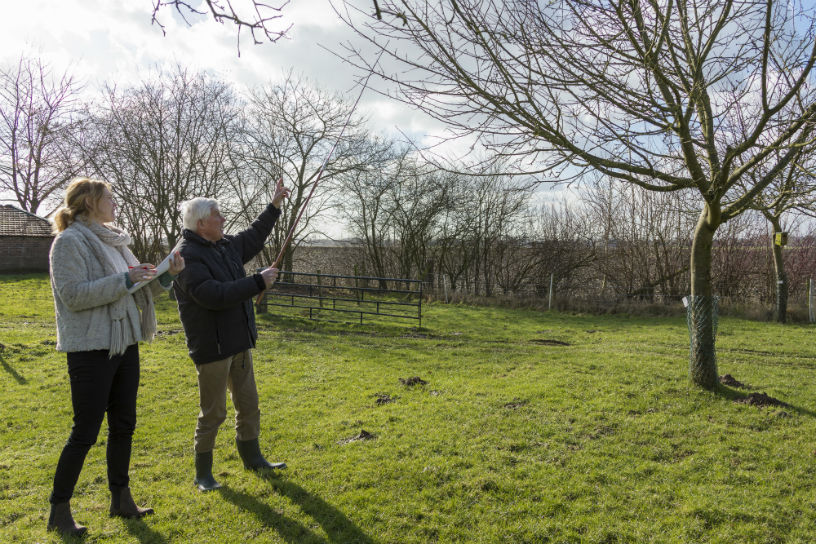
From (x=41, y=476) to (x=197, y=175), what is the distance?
14.3 m

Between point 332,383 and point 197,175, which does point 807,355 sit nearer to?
point 332,383

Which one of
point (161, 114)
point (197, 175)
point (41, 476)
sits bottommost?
point (41, 476)

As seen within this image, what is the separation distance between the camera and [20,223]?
69.4 feet

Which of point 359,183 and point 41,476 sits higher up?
point 359,183

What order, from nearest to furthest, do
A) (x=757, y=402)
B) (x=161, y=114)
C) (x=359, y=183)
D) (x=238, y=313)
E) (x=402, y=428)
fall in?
(x=238, y=313) < (x=402, y=428) < (x=757, y=402) < (x=161, y=114) < (x=359, y=183)

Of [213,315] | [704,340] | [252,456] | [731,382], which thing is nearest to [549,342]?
[731,382]

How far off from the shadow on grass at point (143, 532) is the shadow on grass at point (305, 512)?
450 millimetres

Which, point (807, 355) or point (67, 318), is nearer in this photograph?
point (67, 318)

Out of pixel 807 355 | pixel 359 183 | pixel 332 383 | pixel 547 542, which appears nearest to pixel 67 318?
pixel 547 542

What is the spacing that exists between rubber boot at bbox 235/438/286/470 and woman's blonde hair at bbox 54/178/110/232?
5.88 ft

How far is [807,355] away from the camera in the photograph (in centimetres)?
831

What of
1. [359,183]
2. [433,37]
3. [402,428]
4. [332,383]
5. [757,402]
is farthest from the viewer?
[359,183]

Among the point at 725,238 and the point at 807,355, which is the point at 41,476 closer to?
the point at 807,355

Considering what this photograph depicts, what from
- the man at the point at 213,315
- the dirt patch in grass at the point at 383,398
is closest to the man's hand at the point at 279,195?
the man at the point at 213,315
